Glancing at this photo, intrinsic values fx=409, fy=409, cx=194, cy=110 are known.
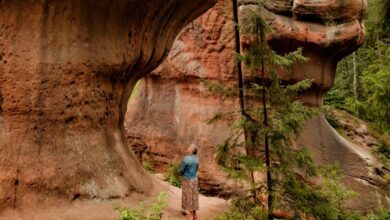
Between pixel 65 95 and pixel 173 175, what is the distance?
251 inches

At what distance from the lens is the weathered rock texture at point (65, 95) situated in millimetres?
6266

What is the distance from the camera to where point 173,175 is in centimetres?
1256

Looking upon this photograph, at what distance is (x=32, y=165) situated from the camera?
6.37 meters

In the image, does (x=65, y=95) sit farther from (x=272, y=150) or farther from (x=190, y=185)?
(x=272, y=150)

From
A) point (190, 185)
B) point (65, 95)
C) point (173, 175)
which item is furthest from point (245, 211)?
point (173, 175)

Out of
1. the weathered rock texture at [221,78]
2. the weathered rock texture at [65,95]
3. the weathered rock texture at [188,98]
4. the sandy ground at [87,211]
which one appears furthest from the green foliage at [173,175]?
the weathered rock texture at [65,95]

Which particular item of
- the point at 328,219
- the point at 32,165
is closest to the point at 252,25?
the point at 328,219

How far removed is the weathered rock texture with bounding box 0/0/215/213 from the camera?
627 cm

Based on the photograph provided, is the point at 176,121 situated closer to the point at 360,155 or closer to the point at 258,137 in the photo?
the point at 360,155

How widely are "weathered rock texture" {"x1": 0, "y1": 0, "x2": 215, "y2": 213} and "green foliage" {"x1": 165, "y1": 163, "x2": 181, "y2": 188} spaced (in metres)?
4.32

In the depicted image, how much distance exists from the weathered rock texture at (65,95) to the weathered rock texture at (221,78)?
582 cm

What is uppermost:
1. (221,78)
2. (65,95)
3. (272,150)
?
(221,78)

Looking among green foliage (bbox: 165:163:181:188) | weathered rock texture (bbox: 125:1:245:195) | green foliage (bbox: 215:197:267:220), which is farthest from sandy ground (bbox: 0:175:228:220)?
weathered rock texture (bbox: 125:1:245:195)

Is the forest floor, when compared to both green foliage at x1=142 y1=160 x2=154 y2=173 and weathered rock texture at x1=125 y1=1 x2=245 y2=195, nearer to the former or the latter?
weathered rock texture at x1=125 y1=1 x2=245 y2=195
